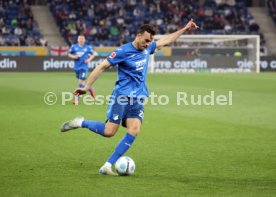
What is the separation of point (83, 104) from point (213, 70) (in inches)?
961

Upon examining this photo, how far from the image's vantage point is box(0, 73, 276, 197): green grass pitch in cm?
775

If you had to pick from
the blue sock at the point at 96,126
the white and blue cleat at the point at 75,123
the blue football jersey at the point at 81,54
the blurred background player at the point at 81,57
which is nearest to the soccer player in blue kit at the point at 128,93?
the blue sock at the point at 96,126

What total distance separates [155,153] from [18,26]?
3722cm

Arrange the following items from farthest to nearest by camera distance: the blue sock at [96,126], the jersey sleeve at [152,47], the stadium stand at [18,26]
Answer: the stadium stand at [18,26] → the jersey sleeve at [152,47] → the blue sock at [96,126]

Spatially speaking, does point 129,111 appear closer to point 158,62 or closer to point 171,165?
point 171,165

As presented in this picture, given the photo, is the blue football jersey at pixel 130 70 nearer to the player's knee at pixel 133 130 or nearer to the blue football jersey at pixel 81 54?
the player's knee at pixel 133 130

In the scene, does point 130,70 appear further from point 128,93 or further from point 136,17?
point 136,17

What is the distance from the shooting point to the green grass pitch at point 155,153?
7.75m

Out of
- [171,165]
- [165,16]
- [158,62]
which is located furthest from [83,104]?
[165,16]

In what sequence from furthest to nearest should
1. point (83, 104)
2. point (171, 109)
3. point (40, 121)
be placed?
1. point (83, 104)
2. point (171, 109)
3. point (40, 121)

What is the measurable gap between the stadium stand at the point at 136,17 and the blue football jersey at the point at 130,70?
123ft

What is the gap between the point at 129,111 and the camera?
896 cm

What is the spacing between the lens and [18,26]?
4638 centimetres

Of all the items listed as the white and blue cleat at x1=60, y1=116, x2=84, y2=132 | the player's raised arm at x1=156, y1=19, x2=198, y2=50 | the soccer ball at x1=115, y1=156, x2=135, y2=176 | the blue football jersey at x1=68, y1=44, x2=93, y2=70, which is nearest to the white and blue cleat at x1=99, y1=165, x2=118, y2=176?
the soccer ball at x1=115, y1=156, x2=135, y2=176
